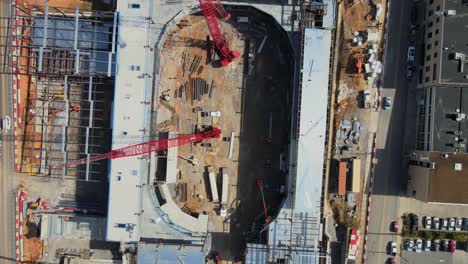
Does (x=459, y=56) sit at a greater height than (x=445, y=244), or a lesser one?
greater

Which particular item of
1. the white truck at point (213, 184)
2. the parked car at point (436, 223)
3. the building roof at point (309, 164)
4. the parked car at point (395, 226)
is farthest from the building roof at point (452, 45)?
the white truck at point (213, 184)

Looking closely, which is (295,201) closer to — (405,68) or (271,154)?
(271,154)

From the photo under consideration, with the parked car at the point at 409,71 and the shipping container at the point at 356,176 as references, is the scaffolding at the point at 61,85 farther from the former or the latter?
the parked car at the point at 409,71

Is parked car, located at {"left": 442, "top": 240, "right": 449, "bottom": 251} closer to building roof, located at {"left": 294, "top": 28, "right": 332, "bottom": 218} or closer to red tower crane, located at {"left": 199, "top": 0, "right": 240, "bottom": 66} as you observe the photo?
building roof, located at {"left": 294, "top": 28, "right": 332, "bottom": 218}

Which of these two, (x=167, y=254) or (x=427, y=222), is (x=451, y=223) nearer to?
(x=427, y=222)

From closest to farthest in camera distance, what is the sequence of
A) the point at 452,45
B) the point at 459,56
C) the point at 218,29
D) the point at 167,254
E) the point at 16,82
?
the point at 459,56 → the point at 452,45 → the point at 167,254 → the point at 218,29 → the point at 16,82

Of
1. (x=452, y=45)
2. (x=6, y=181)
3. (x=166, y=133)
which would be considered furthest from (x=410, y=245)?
(x=6, y=181)

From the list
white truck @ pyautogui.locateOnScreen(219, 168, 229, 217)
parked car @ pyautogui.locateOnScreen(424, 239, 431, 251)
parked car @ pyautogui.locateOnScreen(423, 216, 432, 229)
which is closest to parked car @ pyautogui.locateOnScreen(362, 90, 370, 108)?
parked car @ pyautogui.locateOnScreen(423, 216, 432, 229)
